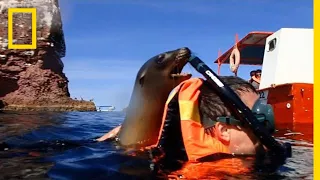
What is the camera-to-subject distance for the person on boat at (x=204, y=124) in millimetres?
3432

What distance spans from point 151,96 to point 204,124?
0.94 m

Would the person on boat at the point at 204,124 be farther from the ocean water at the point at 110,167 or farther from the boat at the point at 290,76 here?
the boat at the point at 290,76

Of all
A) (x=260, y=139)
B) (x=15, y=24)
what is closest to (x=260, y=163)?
(x=260, y=139)

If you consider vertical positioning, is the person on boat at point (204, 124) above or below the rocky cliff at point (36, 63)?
below

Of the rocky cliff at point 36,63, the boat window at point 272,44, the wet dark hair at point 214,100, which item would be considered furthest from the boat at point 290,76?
the rocky cliff at point 36,63

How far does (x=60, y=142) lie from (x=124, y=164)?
1716mm

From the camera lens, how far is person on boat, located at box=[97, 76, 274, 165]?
3.43 metres

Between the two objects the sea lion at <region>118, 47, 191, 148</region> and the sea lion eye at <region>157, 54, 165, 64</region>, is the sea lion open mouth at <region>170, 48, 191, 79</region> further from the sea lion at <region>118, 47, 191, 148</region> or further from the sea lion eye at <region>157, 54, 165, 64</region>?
the sea lion eye at <region>157, 54, 165, 64</region>

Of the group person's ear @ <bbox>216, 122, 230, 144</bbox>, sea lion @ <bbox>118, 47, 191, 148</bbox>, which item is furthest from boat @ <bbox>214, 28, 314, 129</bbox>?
person's ear @ <bbox>216, 122, 230, 144</bbox>

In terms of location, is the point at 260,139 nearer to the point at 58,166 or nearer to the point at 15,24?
the point at 58,166

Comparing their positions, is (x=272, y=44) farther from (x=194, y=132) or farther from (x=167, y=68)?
(x=194, y=132)

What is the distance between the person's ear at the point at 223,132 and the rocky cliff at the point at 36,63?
97.8 feet

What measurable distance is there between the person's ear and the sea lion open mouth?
0.84 metres

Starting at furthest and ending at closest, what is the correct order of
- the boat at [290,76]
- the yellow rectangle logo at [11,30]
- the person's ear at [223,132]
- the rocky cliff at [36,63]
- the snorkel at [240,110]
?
the yellow rectangle logo at [11,30] → the rocky cliff at [36,63] → the boat at [290,76] → the person's ear at [223,132] → the snorkel at [240,110]
